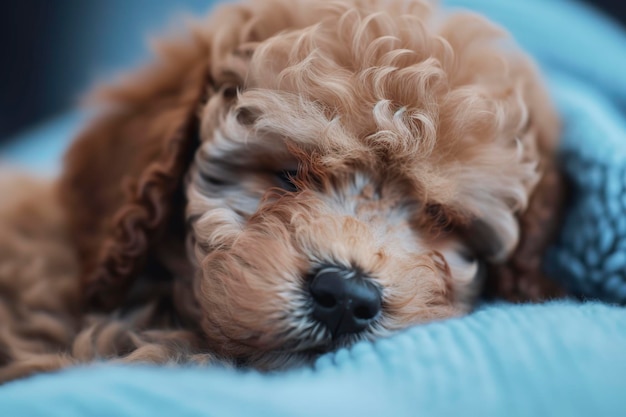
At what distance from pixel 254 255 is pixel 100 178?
797 millimetres

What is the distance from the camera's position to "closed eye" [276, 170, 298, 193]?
67.4 inches

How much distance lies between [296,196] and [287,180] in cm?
9

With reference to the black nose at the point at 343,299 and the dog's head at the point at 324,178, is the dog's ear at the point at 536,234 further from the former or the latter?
the black nose at the point at 343,299

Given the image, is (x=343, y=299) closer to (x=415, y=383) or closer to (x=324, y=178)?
(x=415, y=383)

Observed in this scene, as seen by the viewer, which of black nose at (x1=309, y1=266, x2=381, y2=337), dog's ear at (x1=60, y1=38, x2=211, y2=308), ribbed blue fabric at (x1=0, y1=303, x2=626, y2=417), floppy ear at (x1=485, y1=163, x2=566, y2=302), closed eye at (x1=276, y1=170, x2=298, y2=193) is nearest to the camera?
ribbed blue fabric at (x1=0, y1=303, x2=626, y2=417)

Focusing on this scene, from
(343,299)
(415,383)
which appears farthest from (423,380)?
(343,299)

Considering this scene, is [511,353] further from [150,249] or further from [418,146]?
[150,249]

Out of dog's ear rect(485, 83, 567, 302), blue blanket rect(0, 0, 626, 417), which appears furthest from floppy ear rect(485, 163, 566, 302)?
blue blanket rect(0, 0, 626, 417)

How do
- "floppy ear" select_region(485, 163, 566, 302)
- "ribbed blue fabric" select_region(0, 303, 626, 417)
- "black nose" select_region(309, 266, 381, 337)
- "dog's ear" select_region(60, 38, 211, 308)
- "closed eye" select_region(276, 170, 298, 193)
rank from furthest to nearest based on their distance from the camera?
"floppy ear" select_region(485, 163, 566, 302) < "dog's ear" select_region(60, 38, 211, 308) < "closed eye" select_region(276, 170, 298, 193) < "black nose" select_region(309, 266, 381, 337) < "ribbed blue fabric" select_region(0, 303, 626, 417)

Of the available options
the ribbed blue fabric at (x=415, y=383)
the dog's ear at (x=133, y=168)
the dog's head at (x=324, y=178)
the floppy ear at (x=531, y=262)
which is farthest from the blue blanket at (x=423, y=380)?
the dog's ear at (x=133, y=168)

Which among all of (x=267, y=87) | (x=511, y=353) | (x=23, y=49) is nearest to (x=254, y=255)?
(x=267, y=87)

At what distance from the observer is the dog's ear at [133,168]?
1833 millimetres

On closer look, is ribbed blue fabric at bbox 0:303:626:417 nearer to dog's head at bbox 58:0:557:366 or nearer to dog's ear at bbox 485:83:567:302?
dog's head at bbox 58:0:557:366

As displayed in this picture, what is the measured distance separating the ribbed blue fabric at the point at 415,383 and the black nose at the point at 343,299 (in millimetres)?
88
